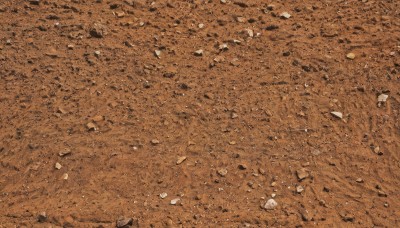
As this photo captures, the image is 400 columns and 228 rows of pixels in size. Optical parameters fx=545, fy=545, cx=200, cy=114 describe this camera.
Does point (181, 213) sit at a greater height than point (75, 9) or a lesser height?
lesser

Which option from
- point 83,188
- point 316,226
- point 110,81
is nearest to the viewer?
point 316,226

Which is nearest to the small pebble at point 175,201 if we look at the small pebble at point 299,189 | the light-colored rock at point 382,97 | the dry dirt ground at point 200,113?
the dry dirt ground at point 200,113


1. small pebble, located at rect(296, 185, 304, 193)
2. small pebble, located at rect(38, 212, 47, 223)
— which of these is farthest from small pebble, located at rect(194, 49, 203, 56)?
small pebble, located at rect(38, 212, 47, 223)

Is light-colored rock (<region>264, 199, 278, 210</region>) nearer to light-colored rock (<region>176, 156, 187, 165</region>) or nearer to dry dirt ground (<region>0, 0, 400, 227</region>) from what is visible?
dry dirt ground (<region>0, 0, 400, 227</region>)

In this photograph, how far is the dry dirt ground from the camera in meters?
4.66

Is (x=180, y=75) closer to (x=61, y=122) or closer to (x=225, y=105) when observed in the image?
(x=225, y=105)

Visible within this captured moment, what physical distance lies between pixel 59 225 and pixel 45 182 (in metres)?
0.50

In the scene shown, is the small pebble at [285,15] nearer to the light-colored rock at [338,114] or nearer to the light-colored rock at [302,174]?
the light-colored rock at [338,114]

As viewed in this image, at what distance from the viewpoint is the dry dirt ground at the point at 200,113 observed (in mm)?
4660

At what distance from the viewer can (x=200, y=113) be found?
535 cm

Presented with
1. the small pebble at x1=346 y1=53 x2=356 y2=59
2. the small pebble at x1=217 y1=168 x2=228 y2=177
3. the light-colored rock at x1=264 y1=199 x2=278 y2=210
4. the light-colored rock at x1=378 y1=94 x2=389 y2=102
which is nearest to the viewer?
the light-colored rock at x1=264 y1=199 x2=278 y2=210

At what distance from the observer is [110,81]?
568 centimetres

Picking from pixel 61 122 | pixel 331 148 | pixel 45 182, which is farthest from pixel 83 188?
pixel 331 148

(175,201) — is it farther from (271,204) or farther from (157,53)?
(157,53)
